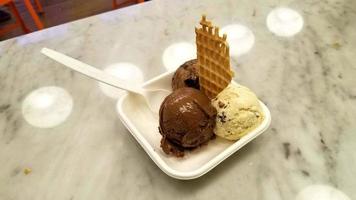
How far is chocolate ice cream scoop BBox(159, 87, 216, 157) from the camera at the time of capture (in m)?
0.72

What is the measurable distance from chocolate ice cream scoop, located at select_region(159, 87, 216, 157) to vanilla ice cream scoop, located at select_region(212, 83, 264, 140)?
0.07 ft

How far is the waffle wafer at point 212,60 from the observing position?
2.48ft

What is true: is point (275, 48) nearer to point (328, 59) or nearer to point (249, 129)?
point (328, 59)

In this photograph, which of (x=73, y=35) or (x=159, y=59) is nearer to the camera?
(x=159, y=59)

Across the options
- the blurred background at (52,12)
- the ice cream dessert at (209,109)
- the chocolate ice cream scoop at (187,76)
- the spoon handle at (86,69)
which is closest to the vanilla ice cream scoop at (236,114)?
the ice cream dessert at (209,109)

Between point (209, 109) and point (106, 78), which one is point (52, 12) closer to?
point (106, 78)

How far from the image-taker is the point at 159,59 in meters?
1.05

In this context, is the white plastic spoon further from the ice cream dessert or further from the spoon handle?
the ice cream dessert

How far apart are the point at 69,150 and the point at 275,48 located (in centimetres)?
72

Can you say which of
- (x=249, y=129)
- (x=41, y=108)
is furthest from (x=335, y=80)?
(x=41, y=108)

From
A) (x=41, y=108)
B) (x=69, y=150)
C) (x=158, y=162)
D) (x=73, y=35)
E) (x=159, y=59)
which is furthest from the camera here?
(x=73, y=35)

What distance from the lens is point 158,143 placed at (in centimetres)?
78

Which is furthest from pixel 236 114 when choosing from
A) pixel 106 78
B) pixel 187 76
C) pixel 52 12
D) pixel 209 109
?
pixel 52 12

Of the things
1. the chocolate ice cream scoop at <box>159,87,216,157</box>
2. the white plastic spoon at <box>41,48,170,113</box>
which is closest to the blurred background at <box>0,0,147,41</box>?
the white plastic spoon at <box>41,48,170,113</box>
